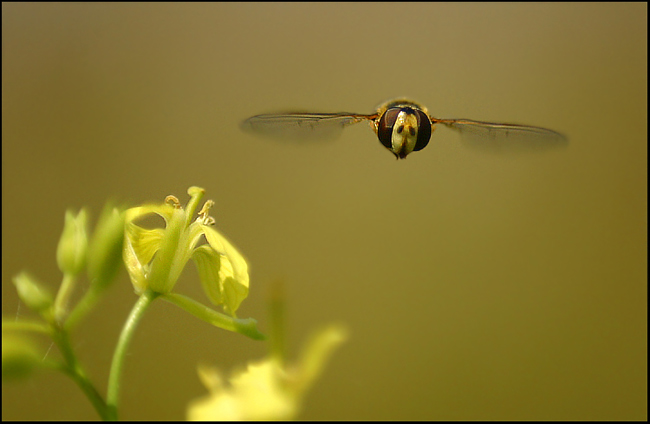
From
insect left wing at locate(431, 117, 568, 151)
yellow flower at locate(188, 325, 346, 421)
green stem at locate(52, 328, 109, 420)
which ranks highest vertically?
insect left wing at locate(431, 117, 568, 151)

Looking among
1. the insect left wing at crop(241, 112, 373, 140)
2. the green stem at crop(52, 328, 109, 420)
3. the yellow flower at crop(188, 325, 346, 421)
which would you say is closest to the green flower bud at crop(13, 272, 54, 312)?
the green stem at crop(52, 328, 109, 420)

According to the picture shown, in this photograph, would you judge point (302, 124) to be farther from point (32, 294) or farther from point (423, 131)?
point (32, 294)

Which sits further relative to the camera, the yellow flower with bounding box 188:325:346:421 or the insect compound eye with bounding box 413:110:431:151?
the insect compound eye with bounding box 413:110:431:151

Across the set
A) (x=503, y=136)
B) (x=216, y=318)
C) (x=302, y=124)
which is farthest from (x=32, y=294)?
(x=503, y=136)

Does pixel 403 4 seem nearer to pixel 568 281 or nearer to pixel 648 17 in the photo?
pixel 648 17

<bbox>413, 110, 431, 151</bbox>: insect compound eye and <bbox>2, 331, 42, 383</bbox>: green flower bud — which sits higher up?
<bbox>413, 110, 431, 151</bbox>: insect compound eye

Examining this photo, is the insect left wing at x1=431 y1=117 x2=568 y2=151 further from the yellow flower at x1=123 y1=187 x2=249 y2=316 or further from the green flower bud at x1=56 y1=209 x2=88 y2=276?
the green flower bud at x1=56 y1=209 x2=88 y2=276

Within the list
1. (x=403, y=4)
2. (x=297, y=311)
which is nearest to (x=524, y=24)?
(x=403, y=4)

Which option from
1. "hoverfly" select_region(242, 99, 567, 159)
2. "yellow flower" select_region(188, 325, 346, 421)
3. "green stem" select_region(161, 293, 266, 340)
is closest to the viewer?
"yellow flower" select_region(188, 325, 346, 421)

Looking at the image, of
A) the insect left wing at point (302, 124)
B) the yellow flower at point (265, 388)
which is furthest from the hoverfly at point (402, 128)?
the yellow flower at point (265, 388)
